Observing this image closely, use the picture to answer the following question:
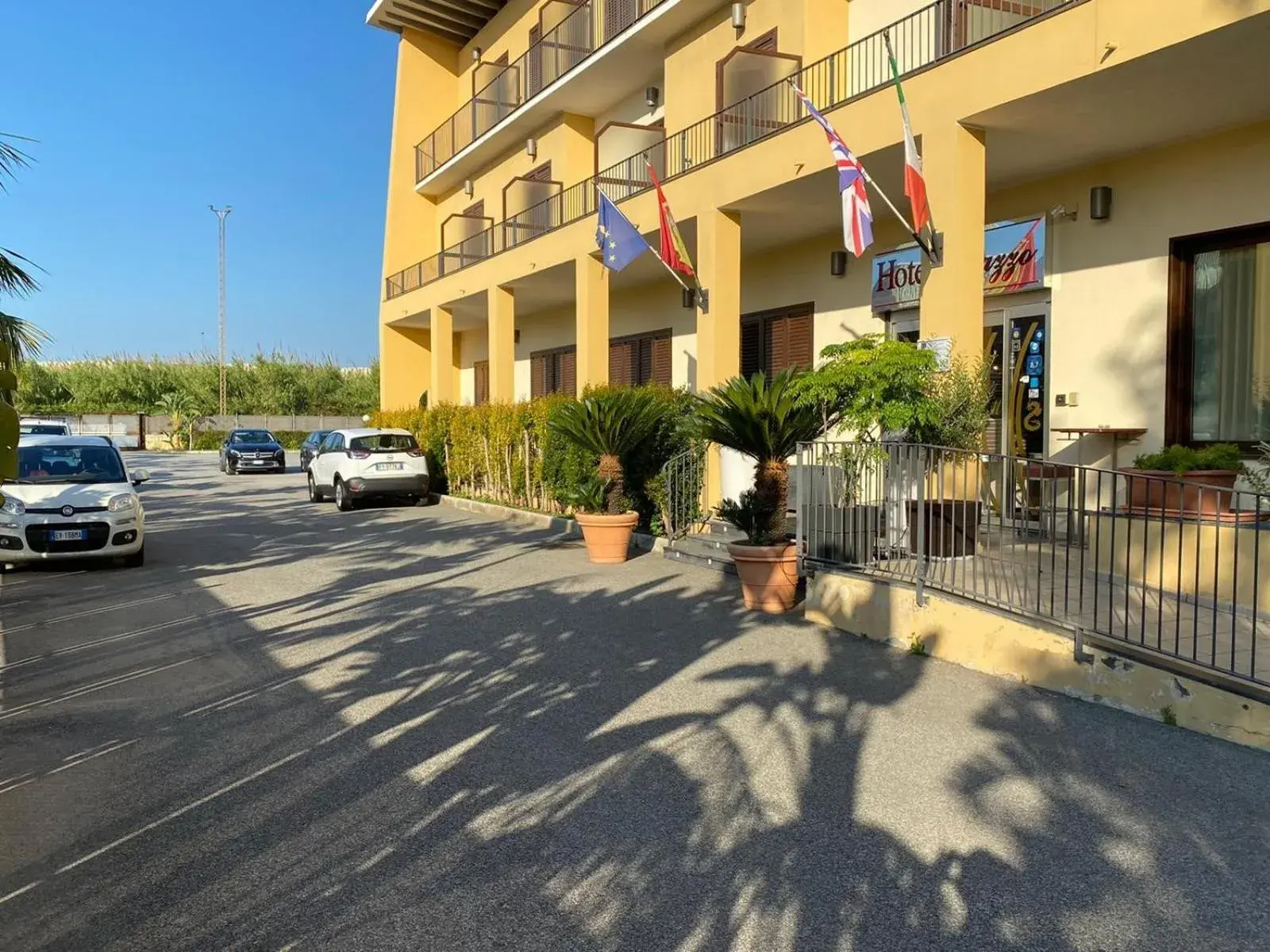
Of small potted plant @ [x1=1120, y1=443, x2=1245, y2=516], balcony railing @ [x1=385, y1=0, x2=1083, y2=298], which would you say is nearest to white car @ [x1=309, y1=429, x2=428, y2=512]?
balcony railing @ [x1=385, y1=0, x2=1083, y2=298]

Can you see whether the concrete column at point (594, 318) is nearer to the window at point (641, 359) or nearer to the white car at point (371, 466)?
the window at point (641, 359)

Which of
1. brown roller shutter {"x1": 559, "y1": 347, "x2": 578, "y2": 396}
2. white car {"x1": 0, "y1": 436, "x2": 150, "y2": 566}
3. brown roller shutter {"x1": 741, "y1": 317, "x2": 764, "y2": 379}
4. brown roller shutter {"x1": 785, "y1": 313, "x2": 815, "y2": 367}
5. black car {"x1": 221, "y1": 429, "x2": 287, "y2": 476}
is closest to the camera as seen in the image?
white car {"x1": 0, "y1": 436, "x2": 150, "y2": 566}

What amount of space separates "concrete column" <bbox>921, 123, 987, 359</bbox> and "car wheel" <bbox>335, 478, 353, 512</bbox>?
12796 mm

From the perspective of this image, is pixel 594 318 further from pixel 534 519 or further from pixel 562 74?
pixel 562 74

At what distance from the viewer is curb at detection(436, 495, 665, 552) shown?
1282 centimetres

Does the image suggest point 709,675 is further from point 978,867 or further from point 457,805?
point 978,867

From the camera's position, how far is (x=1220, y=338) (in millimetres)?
9742

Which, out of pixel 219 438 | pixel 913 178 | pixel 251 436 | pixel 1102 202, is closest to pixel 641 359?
pixel 1102 202

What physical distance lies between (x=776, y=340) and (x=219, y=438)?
162ft

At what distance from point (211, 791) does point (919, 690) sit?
13.5 ft

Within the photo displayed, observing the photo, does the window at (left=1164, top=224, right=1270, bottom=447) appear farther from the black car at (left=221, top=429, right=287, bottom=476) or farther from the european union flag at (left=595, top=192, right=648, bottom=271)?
the black car at (left=221, top=429, right=287, bottom=476)

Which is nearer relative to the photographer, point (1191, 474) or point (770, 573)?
point (1191, 474)

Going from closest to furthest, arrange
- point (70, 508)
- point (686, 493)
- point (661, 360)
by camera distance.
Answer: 1. point (70, 508)
2. point (686, 493)
3. point (661, 360)

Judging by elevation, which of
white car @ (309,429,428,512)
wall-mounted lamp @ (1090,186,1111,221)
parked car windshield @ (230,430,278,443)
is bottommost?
white car @ (309,429,428,512)
